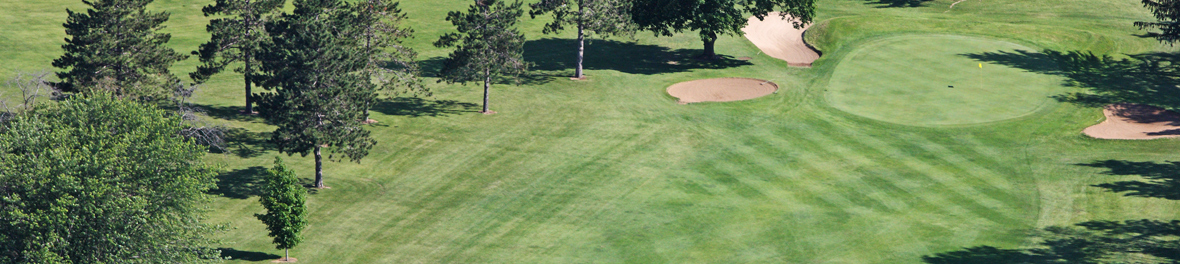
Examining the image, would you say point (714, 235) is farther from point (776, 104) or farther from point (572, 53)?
point (572, 53)

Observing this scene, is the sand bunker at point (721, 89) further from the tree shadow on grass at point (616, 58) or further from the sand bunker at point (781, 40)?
the sand bunker at point (781, 40)

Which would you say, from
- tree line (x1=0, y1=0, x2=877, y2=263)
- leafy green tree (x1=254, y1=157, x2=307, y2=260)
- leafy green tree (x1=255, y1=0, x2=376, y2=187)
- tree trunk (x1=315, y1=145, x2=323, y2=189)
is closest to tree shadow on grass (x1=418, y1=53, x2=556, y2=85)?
tree line (x1=0, y1=0, x2=877, y2=263)

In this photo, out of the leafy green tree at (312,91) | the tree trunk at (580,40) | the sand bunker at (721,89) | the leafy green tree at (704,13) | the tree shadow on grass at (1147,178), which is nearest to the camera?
the leafy green tree at (312,91)

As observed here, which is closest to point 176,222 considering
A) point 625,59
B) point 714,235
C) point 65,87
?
point 65,87

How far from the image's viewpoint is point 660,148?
6769cm

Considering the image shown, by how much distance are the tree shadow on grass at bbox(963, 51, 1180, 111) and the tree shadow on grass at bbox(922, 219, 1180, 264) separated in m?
24.8

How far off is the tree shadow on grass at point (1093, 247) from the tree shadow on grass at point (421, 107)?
3738cm

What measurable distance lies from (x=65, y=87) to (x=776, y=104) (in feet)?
155

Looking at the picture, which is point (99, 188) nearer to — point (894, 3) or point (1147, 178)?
point (1147, 178)

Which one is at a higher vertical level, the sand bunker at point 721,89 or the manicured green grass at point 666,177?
the sand bunker at point 721,89

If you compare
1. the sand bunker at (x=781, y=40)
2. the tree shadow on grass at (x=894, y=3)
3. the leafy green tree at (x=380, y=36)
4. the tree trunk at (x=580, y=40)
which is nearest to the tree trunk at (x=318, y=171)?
the leafy green tree at (x=380, y=36)

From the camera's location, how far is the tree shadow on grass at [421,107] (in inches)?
2950

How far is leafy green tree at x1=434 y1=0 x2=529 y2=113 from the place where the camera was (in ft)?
234

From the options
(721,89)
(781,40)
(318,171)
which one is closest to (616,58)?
(721,89)
